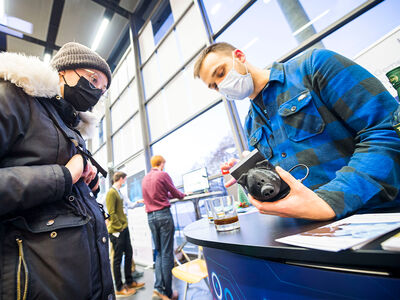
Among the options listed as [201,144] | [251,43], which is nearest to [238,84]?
[251,43]

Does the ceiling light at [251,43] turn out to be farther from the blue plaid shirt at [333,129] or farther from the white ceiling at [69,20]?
the white ceiling at [69,20]

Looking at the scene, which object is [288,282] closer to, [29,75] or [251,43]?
[29,75]

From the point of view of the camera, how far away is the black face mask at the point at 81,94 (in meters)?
0.89

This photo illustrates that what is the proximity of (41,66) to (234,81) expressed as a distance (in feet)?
3.04

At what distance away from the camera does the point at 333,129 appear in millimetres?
783

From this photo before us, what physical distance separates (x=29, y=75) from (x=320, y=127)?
117 centimetres

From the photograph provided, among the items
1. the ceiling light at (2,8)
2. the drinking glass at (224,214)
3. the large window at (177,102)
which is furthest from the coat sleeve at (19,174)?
the ceiling light at (2,8)

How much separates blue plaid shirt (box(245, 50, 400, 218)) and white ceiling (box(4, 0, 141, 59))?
557 cm

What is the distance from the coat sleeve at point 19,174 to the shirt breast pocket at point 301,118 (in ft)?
3.16

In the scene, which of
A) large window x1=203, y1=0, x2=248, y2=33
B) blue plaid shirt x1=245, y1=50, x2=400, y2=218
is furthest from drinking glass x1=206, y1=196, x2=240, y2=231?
large window x1=203, y1=0, x2=248, y2=33

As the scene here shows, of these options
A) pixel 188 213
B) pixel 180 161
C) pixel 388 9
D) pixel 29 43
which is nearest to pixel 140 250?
pixel 188 213

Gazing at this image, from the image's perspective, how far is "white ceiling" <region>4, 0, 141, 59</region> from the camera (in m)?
4.09

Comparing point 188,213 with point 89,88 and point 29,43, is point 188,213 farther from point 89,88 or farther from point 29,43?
point 29,43

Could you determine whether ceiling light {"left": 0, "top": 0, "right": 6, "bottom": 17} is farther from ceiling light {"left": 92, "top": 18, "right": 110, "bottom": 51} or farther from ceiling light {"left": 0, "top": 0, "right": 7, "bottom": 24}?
ceiling light {"left": 92, "top": 18, "right": 110, "bottom": 51}
